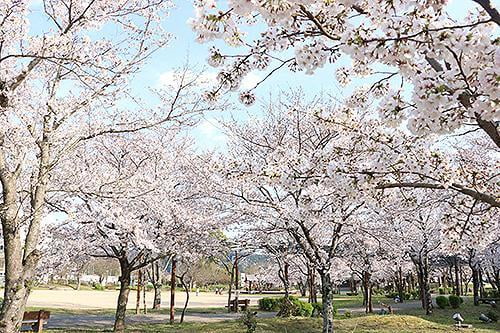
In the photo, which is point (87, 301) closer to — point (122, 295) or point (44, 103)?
point (122, 295)

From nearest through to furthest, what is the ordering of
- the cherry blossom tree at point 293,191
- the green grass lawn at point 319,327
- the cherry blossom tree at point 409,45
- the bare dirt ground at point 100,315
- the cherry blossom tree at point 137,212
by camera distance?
the cherry blossom tree at point 409,45, the cherry blossom tree at point 293,191, the cherry blossom tree at point 137,212, the green grass lawn at point 319,327, the bare dirt ground at point 100,315

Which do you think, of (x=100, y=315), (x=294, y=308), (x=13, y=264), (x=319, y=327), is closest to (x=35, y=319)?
(x=100, y=315)

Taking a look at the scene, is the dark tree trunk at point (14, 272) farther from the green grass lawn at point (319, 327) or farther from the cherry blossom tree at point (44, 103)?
the green grass lawn at point (319, 327)

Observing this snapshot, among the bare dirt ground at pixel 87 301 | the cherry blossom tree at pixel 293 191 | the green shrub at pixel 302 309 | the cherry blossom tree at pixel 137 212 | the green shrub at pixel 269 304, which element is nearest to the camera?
the cherry blossom tree at pixel 293 191

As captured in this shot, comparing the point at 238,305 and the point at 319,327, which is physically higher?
the point at 319,327

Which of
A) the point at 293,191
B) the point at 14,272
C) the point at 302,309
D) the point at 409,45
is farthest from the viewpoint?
the point at 302,309

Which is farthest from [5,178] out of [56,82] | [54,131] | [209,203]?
[209,203]

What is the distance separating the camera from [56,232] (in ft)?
39.6

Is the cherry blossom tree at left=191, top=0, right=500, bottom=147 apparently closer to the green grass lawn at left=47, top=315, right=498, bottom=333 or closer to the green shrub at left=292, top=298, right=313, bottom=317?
the green grass lawn at left=47, top=315, right=498, bottom=333

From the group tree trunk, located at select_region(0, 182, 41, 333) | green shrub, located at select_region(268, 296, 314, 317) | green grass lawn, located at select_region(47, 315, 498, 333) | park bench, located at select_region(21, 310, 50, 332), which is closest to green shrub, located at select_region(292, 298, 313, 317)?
green shrub, located at select_region(268, 296, 314, 317)

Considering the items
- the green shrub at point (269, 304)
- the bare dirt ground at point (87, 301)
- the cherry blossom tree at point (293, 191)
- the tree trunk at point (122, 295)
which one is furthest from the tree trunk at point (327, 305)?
the bare dirt ground at point (87, 301)

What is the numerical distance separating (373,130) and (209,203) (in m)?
9.08

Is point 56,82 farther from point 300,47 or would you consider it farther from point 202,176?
point 202,176

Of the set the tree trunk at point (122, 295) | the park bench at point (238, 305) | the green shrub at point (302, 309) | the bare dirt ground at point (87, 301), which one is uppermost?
the tree trunk at point (122, 295)
